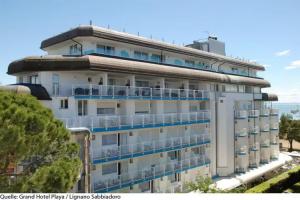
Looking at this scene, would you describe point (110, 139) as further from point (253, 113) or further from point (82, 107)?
point (253, 113)

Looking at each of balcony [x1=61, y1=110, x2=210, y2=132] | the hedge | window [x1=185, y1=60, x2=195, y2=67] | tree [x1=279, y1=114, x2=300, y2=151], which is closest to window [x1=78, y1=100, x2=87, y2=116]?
balcony [x1=61, y1=110, x2=210, y2=132]

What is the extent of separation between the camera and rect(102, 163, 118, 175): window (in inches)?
1045

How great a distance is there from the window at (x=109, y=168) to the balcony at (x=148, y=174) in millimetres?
876

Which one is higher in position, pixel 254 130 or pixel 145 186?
pixel 254 130

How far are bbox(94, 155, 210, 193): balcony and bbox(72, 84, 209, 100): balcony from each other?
708 cm

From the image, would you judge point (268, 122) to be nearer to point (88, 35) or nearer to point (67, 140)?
point (88, 35)

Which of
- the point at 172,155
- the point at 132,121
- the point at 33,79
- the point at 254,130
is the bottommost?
the point at 172,155

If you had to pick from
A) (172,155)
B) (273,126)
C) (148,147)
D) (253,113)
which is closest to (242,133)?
(253,113)

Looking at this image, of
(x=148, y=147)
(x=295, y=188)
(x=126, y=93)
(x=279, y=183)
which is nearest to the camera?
(x=126, y=93)

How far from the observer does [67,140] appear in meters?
16.8

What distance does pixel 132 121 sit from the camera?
2733 centimetres

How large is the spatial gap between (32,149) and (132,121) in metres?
13.7

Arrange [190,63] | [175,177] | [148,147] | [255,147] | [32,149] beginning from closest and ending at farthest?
[32,149] → [148,147] → [175,177] → [190,63] → [255,147]

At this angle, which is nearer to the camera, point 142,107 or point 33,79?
point 33,79
